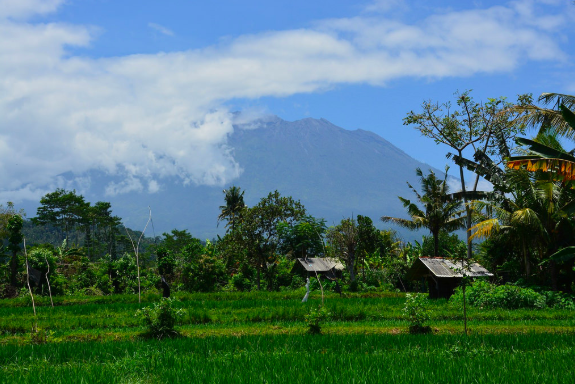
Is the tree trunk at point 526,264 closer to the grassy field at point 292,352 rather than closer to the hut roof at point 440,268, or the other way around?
the hut roof at point 440,268

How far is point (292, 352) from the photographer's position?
8.45 m

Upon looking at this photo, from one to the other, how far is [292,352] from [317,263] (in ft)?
80.6

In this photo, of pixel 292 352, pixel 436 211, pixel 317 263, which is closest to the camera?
pixel 292 352

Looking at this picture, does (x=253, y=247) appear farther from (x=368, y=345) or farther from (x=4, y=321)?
(x=368, y=345)

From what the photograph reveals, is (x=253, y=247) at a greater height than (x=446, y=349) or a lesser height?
greater

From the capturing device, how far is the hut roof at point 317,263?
31.9m

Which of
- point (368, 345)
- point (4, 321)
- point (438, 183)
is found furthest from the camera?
point (438, 183)

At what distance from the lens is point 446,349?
8.62 meters

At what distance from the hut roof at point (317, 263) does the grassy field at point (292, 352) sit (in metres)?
16.4

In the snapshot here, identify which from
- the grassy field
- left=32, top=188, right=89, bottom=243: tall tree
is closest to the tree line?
the grassy field

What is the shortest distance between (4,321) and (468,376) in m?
13.3

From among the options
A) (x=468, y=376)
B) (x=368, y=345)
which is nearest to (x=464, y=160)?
(x=368, y=345)

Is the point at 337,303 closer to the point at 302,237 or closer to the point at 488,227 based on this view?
the point at 488,227

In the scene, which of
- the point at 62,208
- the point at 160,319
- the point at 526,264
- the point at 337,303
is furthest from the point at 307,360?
the point at 62,208
